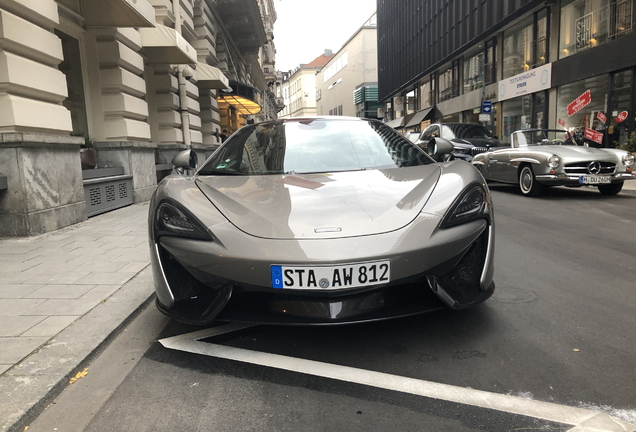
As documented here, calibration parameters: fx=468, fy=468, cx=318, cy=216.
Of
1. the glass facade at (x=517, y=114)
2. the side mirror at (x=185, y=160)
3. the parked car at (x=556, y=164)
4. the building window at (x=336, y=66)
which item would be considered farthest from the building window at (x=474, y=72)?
the building window at (x=336, y=66)

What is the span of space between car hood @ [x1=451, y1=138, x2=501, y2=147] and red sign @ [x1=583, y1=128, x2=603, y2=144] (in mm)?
4390

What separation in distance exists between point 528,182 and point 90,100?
8.68 m

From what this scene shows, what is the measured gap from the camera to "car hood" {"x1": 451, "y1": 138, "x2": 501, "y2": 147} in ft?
41.8

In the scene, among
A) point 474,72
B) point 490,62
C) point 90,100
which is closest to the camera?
point 90,100

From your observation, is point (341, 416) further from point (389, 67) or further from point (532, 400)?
point (389, 67)

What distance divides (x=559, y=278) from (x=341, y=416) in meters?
2.59

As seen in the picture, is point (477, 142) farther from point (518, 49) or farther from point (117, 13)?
point (518, 49)

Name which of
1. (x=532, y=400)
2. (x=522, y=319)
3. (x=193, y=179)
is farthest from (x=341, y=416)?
(x=193, y=179)

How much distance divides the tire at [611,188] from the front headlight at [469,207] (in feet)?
24.0

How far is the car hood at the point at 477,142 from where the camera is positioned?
501 inches

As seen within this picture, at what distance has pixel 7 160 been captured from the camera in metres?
5.79

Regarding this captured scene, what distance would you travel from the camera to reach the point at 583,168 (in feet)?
26.3

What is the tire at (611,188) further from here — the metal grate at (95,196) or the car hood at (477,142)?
the metal grate at (95,196)

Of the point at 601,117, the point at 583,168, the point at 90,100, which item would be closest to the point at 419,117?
the point at 601,117
